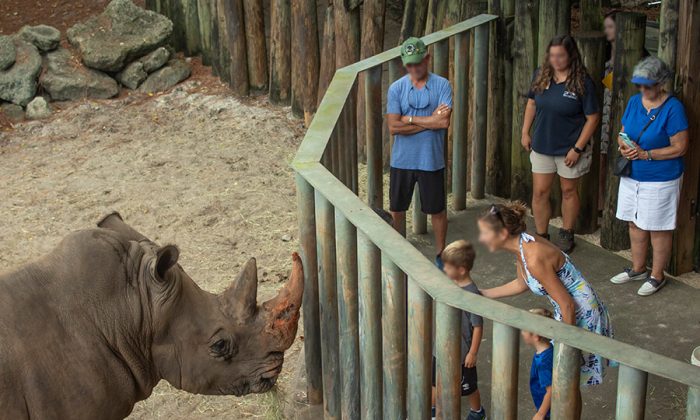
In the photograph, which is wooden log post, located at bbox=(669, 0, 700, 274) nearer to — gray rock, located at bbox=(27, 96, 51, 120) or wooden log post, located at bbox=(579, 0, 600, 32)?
wooden log post, located at bbox=(579, 0, 600, 32)

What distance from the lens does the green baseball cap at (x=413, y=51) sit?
699 cm

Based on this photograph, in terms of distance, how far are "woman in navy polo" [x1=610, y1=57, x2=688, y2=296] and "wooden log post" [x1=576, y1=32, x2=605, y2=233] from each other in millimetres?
643

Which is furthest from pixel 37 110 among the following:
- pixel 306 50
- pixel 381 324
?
pixel 381 324

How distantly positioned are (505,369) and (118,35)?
32.1ft

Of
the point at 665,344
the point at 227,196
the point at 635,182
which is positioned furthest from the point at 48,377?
the point at 227,196

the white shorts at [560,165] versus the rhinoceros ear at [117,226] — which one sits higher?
the rhinoceros ear at [117,226]

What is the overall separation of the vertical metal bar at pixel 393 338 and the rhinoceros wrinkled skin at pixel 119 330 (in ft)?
1.77

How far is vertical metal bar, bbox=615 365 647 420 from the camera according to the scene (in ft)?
11.0

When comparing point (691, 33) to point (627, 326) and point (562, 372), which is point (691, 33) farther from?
point (562, 372)

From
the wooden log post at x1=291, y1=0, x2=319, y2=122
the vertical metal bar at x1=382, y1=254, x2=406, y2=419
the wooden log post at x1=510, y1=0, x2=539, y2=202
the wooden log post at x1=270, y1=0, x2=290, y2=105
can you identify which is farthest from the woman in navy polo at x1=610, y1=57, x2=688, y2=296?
the wooden log post at x1=270, y1=0, x2=290, y2=105

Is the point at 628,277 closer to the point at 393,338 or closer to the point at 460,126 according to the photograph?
the point at 460,126

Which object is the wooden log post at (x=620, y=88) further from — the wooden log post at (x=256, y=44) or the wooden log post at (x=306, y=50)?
the wooden log post at (x=256, y=44)

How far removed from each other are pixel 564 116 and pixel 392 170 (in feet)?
4.22

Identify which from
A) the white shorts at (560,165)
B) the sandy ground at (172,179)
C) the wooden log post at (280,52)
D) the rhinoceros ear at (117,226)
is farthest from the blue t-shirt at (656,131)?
the wooden log post at (280,52)
